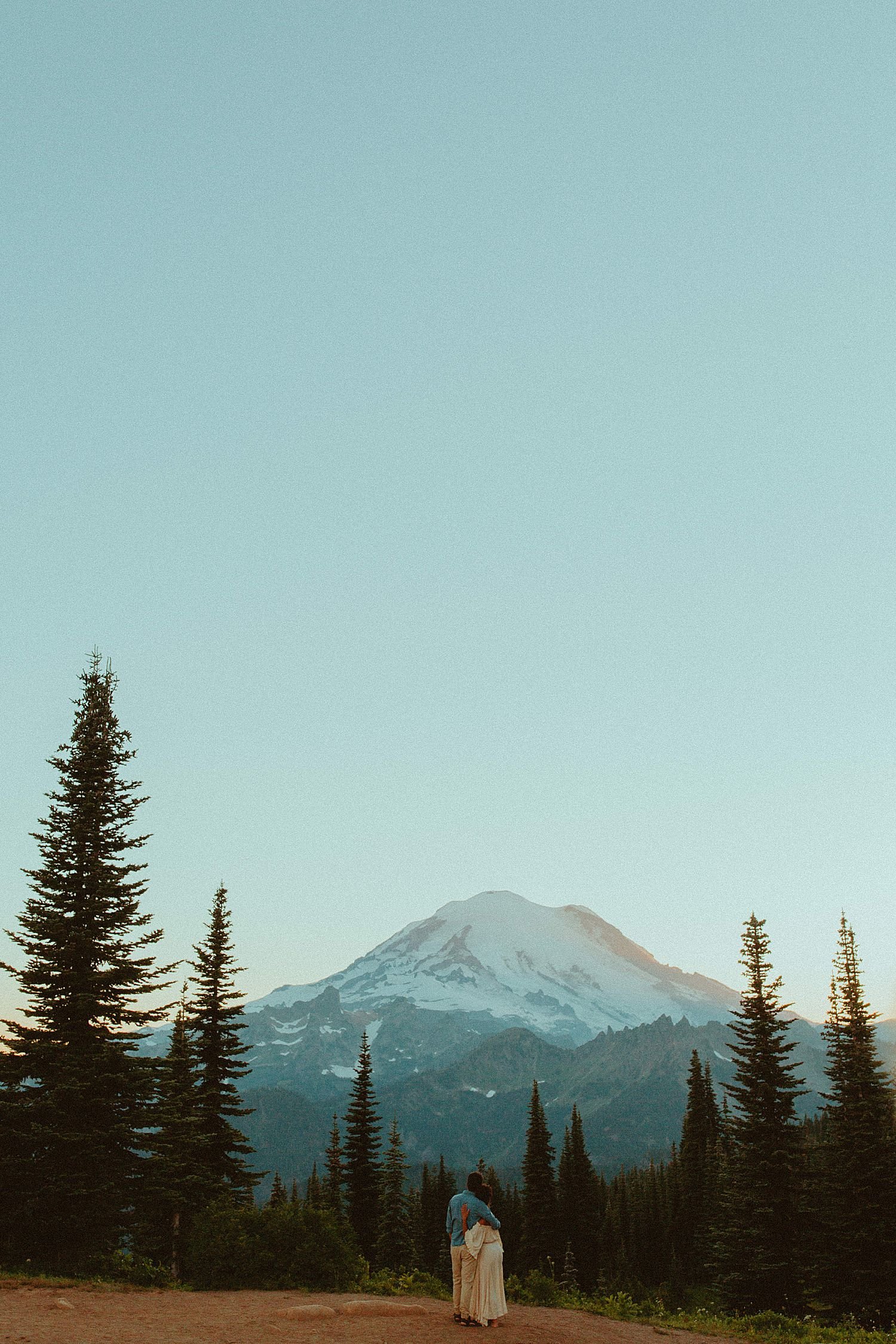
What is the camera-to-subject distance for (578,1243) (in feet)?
265

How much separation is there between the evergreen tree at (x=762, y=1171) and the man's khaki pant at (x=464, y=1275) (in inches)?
970

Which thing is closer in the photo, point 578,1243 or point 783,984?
point 783,984

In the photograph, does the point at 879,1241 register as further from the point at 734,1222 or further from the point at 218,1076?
the point at 218,1076

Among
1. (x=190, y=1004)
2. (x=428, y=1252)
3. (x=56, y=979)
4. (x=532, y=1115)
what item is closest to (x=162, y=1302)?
(x=56, y=979)

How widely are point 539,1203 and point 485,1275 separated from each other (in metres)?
66.8

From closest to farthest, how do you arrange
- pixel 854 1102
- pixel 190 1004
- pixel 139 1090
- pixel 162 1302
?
1. pixel 162 1302
2. pixel 139 1090
3. pixel 190 1004
4. pixel 854 1102

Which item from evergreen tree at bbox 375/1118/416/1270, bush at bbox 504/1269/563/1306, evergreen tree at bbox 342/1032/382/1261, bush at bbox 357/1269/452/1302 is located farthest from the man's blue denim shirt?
evergreen tree at bbox 375/1118/416/1270

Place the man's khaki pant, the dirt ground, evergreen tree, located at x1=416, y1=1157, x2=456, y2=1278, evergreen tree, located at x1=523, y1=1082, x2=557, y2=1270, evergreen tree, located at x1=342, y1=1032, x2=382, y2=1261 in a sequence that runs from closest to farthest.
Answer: the dirt ground → the man's khaki pant → evergreen tree, located at x1=342, y1=1032, x2=382, y2=1261 → evergreen tree, located at x1=523, y1=1082, x2=557, y2=1270 → evergreen tree, located at x1=416, y1=1157, x2=456, y2=1278

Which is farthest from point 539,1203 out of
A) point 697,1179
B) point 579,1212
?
point 697,1179

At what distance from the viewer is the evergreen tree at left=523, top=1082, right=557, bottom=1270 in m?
74.7

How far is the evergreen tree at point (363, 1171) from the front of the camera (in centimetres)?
5359

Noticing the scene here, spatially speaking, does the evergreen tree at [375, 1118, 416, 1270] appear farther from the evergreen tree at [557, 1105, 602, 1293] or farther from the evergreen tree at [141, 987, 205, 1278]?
the evergreen tree at [141, 987, 205, 1278]

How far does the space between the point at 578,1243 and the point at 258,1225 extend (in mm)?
68480

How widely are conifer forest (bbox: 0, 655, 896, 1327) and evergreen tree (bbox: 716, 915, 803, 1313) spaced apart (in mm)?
83
